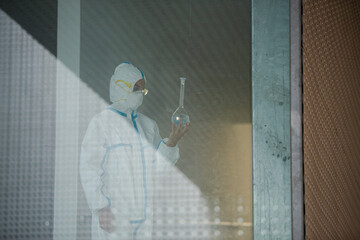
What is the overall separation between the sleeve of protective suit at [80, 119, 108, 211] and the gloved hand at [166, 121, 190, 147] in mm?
184

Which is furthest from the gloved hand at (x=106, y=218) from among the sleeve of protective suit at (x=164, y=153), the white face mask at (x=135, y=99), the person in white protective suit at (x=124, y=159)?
the white face mask at (x=135, y=99)

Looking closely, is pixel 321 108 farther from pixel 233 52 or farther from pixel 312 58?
pixel 233 52

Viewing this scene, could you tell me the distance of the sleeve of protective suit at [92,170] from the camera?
715 mm

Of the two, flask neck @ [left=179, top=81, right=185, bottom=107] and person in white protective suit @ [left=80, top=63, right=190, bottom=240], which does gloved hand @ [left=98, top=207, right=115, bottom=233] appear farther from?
flask neck @ [left=179, top=81, right=185, bottom=107]

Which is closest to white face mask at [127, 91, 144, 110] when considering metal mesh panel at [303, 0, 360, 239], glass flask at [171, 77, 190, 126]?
glass flask at [171, 77, 190, 126]

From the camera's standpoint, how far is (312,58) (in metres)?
0.75

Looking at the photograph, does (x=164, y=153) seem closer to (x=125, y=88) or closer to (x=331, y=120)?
(x=125, y=88)

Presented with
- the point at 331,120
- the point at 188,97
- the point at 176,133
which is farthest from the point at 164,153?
the point at 331,120

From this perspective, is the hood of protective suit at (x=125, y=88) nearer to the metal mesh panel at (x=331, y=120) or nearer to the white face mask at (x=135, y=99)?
the white face mask at (x=135, y=99)

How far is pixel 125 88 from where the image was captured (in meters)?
0.74

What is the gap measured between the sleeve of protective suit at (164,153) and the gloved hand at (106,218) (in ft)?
0.58

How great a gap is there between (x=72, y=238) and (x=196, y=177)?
1.20ft

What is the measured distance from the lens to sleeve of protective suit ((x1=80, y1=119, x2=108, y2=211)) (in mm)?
715

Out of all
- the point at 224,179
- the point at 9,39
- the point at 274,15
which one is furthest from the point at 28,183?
the point at 274,15
